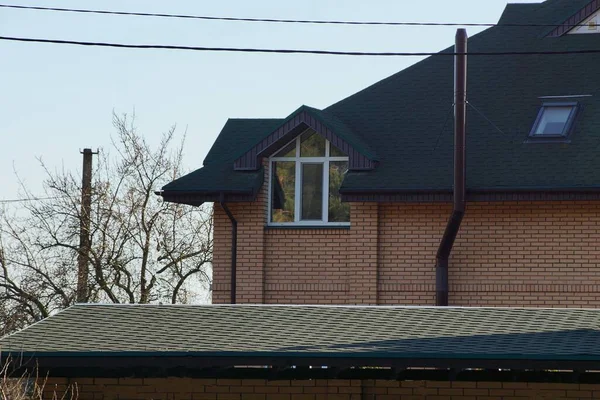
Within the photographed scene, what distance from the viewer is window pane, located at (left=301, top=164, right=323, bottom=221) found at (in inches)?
896

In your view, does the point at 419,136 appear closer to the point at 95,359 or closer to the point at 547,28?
the point at 547,28

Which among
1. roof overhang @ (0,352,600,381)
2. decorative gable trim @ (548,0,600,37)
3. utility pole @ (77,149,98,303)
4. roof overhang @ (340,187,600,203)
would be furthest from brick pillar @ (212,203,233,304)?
utility pole @ (77,149,98,303)

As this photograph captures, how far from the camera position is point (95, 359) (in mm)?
15430

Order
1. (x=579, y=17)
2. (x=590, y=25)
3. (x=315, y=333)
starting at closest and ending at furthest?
(x=315, y=333), (x=579, y=17), (x=590, y=25)

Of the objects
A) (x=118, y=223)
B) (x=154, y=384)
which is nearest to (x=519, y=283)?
(x=154, y=384)

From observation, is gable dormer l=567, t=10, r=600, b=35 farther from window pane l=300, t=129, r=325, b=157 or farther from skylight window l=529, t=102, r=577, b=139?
window pane l=300, t=129, r=325, b=157

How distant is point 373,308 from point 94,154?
17.7m

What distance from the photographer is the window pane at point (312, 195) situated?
22.8 metres

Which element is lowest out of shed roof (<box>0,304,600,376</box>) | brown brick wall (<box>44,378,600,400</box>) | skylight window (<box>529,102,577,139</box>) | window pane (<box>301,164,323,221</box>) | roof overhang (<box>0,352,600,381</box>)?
brown brick wall (<box>44,378,600,400</box>)

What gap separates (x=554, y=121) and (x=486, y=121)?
131 cm

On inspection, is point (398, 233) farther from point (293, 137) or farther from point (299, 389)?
point (299, 389)

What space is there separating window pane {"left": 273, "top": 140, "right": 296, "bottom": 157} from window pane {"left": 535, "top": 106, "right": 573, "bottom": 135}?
450cm

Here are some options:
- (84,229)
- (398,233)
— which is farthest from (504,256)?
(84,229)

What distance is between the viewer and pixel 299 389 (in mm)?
→ 17062
